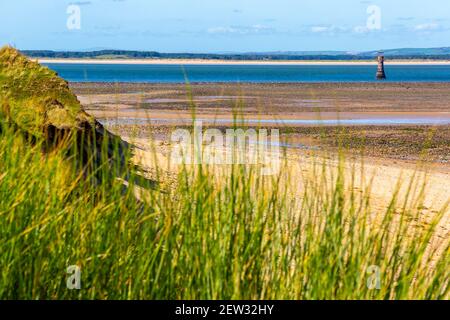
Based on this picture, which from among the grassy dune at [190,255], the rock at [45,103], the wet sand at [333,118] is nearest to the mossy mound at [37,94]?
the rock at [45,103]

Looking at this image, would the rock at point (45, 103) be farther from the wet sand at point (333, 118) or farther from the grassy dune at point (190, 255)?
the grassy dune at point (190, 255)

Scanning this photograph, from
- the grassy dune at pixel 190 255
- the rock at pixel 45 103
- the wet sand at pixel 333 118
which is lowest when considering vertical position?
the wet sand at pixel 333 118

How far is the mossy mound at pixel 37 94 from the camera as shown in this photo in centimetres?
1052

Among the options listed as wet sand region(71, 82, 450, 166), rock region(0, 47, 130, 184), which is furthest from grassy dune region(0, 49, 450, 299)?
wet sand region(71, 82, 450, 166)

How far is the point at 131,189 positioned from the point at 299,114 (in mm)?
30001

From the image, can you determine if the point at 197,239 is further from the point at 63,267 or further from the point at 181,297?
the point at 63,267

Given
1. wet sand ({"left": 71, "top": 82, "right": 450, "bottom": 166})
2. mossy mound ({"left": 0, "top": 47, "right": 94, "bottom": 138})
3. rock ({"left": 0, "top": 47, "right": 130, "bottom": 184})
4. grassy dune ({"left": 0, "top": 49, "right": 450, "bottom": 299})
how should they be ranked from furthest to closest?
wet sand ({"left": 71, "top": 82, "right": 450, "bottom": 166}) < mossy mound ({"left": 0, "top": 47, "right": 94, "bottom": 138}) < rock ({"left": 0, "top": 47, "right": 130, "bottom": 184}) < grassy dune ({"left": 0, "top": 49, "right": 450, "bottom": 299})

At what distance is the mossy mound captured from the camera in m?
10.5

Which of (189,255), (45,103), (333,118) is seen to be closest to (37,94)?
(45,103)

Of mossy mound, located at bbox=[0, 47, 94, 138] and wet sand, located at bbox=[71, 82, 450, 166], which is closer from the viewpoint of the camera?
mossy mound, located at bbox=[0, 47, 94, 138]

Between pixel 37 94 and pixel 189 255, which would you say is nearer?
pixel 189 255

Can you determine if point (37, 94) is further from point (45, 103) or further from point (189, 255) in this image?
point (189, 255)

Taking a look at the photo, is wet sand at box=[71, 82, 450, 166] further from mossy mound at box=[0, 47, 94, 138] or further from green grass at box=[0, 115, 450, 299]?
green grass at box=[0, 115, 450, 299]

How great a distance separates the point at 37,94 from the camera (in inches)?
460
